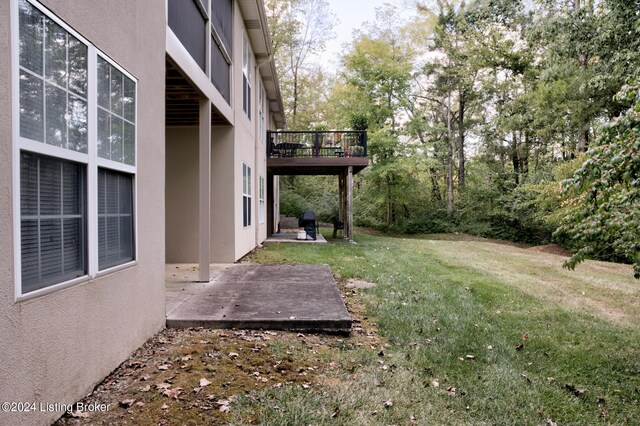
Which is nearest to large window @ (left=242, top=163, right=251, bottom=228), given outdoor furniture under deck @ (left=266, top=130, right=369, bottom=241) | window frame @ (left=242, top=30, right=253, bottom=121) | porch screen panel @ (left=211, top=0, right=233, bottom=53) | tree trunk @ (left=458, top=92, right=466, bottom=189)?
window frame @ (left=242, top=30, right=253, bottom=121)

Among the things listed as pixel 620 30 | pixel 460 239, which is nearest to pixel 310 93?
pixel 460 239

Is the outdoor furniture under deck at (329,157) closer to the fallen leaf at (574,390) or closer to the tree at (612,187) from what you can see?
the tree at (612,187)

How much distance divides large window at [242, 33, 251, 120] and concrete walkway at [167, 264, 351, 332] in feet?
16.3

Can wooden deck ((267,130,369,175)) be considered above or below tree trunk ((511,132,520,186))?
below

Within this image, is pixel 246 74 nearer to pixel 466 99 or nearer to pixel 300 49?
pixel 466 99

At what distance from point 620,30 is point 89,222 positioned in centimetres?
1615

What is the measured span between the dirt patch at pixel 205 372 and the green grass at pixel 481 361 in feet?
0.53

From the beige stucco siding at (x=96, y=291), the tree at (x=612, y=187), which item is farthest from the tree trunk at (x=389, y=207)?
the beige stucco siding at (x=96, y=291)

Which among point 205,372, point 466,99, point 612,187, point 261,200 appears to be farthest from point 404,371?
point 466,99

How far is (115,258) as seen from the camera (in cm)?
322

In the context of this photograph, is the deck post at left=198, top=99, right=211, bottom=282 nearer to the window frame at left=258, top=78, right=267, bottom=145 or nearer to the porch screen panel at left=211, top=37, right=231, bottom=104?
the porch screen panel at left=211, top=37, right=231, bottom=104

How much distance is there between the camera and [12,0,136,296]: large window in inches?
85.7

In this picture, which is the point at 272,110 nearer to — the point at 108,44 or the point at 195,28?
the point at 195,28

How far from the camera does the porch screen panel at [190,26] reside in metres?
5.09
